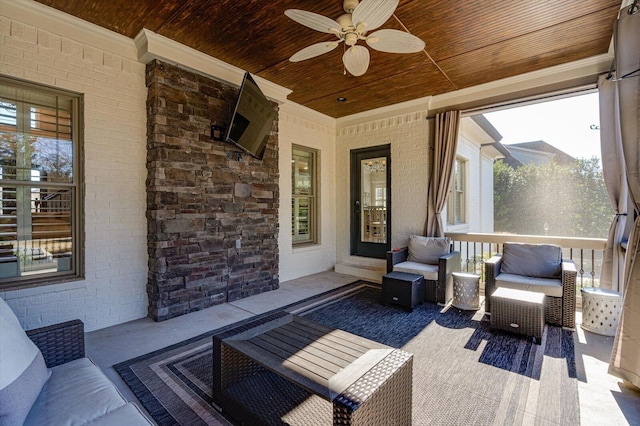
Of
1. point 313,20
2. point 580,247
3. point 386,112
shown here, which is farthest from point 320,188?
point 580,247

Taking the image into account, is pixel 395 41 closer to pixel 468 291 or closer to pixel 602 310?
pixel 468 291

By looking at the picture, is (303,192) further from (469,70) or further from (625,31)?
(625,31)

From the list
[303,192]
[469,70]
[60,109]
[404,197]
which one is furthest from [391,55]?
[60,109]

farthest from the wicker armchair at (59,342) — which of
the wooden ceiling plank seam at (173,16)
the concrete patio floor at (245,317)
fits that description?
the wooden ceiling plank seam at (173,16)

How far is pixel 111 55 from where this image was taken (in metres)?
3.24

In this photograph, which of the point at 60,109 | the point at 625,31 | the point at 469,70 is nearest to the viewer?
the point at 625,31

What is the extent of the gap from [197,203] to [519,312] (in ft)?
12.0

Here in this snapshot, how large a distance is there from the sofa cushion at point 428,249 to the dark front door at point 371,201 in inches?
35.1

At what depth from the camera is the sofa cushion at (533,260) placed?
3.51 meters

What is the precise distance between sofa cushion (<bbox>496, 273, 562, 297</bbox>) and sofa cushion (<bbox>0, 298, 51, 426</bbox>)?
3961 millimetres

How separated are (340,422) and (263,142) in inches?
148

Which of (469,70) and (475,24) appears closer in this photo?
(475,24)

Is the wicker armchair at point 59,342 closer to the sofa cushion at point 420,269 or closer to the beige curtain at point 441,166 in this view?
the sofa cushion at point 420,269

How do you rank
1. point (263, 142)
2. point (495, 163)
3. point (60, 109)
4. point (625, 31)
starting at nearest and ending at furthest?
point (625, 31) < point (60, 109) < point (263, 142) < point (495, 163)
